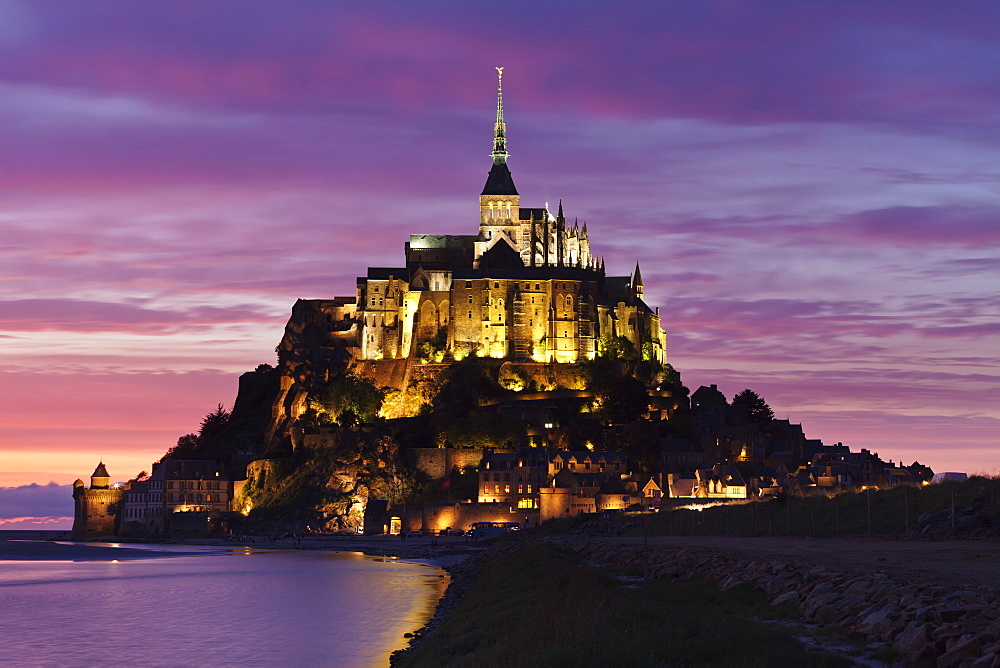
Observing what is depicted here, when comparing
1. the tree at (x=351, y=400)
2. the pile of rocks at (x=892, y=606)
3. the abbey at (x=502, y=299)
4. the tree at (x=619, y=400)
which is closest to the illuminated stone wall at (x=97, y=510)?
the tree at (x=351, y=400)

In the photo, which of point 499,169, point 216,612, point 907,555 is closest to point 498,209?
point 499,169

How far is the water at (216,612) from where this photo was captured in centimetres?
4034

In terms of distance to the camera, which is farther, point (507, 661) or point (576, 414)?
point (576, 414)

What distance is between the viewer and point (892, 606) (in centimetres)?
1836

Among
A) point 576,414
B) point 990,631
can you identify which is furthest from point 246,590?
point 576,414

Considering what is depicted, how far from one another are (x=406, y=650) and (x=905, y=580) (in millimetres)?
19251

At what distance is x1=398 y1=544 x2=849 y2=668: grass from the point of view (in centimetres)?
1803

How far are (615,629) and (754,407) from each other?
403ft

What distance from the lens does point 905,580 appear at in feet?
68.1

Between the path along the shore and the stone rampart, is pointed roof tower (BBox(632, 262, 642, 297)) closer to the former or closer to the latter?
the stone rampart

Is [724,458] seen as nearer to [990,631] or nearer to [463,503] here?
[463,503]

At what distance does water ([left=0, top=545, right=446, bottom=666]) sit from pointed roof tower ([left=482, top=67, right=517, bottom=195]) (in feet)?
244

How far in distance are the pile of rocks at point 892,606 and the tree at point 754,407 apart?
4333 inches

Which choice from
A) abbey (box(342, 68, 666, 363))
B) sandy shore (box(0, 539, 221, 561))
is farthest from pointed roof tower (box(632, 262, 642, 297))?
sandy shore (box(0, 539, 221, 561))
